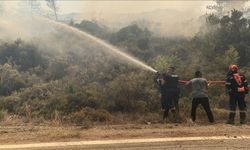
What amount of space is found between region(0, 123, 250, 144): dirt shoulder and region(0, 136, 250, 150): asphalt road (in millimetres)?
472

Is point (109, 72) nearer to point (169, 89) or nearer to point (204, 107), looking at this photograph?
point (169, 89)

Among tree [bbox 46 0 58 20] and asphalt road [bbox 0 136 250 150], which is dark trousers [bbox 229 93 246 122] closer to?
asphalt road [bbox 0 136 250 150]

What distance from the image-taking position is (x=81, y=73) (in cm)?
2183

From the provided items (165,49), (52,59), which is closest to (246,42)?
(165,49)

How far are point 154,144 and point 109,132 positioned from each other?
171 cm

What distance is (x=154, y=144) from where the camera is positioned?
8758 mm

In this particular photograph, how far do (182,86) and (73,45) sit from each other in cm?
1322

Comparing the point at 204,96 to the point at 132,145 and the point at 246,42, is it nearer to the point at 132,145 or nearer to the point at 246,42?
the point at 132,145

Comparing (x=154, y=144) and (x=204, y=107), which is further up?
(x=204, y=107)

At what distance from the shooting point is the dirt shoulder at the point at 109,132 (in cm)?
948

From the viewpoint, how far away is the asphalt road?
8508 millimetres

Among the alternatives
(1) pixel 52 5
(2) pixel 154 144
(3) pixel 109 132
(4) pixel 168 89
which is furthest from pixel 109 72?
A: (1) pixel 52 5

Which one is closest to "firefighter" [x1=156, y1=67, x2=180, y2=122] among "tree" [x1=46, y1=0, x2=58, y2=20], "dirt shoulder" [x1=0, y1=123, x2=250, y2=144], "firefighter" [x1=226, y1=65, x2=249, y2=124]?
"dirt shoulder" [x1=0, y1=123, x2=250, y2=144]


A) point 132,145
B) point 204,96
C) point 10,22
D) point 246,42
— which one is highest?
point 10,22
